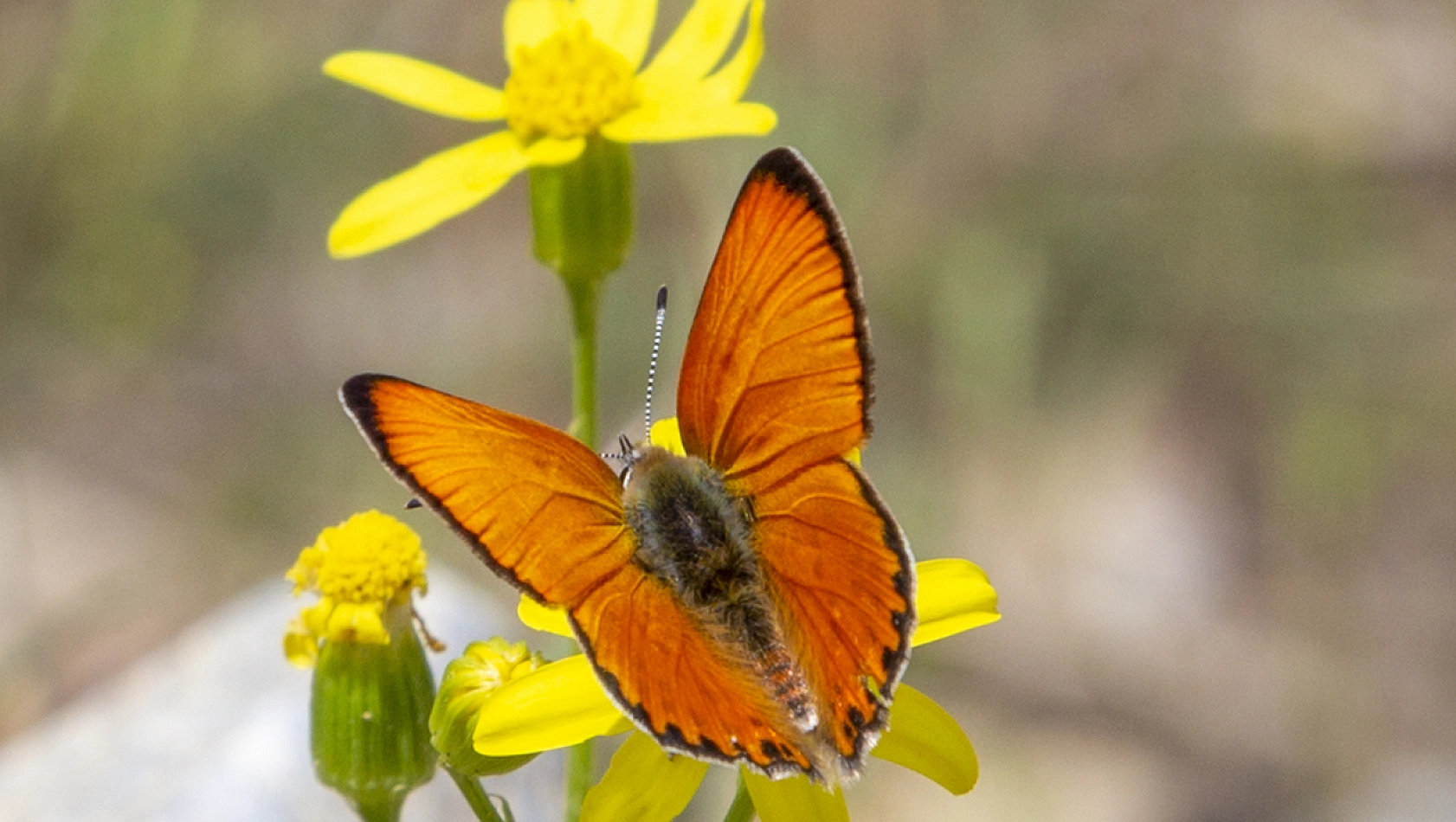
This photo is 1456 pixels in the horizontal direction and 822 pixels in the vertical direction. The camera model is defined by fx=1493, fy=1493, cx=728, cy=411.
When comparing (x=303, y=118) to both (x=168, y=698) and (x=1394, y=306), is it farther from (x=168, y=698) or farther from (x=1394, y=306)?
(x=1394, y=306)

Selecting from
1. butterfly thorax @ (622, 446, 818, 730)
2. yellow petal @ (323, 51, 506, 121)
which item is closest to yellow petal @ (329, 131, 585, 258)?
yellow petal @ (323, 51, 506, 121)

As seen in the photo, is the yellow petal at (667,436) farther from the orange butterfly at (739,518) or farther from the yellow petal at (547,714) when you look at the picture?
the yellow petal at (547,714)

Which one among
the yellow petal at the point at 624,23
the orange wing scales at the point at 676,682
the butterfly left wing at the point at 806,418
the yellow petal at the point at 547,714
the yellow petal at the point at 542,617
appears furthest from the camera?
the yellow petal at the point at 624,23

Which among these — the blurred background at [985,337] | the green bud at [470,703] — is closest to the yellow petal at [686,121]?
the green bud at [470,703]

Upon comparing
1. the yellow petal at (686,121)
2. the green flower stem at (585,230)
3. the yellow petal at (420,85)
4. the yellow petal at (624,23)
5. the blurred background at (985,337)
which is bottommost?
the blurred background at (985,337)

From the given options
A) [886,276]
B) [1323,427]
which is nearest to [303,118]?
[886,276]
